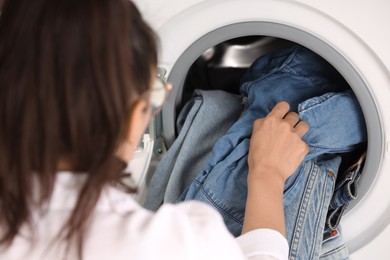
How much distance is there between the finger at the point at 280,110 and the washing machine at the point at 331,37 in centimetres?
11

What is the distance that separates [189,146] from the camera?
0.91m

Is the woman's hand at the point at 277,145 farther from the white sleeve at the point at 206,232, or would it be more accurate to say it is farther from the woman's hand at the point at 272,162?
the white sleeve at the point at 206,232

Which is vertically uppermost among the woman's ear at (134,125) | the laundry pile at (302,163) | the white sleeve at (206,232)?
the woman's ear at (134,125)

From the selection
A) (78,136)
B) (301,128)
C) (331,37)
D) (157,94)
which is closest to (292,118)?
(301,128)

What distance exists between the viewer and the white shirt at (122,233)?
0.45m

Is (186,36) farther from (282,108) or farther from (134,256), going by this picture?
(134,256)

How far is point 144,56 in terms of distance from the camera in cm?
48

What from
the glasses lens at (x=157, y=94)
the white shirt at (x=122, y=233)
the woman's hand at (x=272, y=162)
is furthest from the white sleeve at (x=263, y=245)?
the glasses lens at (x=157, y=94)

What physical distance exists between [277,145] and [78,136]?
412 mm

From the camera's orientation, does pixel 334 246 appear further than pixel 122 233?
Yes

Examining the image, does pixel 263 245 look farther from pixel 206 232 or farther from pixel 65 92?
pixel 65 92

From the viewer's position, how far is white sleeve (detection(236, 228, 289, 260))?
0.62 m

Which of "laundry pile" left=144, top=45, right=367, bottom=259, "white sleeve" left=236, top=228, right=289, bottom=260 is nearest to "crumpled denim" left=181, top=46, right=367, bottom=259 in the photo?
"laundry pile" left=144, top=45, right=367, bottom=259

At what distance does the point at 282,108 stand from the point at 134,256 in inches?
18.3
